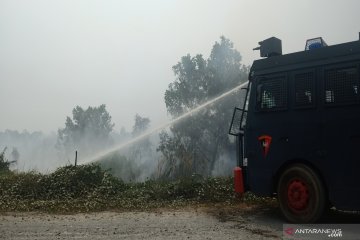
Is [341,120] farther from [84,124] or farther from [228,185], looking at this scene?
[84,124]

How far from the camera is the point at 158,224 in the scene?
724 cm

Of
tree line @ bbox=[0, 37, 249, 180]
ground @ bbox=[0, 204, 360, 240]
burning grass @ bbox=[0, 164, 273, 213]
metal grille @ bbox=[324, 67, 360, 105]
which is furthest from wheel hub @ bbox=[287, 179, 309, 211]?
tree line @ bbox=[0, 37, 249, 180]

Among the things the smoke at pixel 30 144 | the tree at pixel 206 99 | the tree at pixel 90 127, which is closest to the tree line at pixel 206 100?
the tree at pixel 206 99

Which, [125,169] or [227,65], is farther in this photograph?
[227,65]

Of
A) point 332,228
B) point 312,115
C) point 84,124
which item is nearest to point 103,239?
point 332,228

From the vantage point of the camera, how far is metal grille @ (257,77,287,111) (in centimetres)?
742

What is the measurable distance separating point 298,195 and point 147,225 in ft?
9.97

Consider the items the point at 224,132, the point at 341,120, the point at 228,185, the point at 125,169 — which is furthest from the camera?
the point at 224,132

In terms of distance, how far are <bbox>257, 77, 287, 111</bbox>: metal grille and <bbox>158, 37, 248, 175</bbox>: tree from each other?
3761 centimetres

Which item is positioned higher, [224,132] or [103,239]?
[224,132]

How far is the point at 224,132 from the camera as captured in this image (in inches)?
1865

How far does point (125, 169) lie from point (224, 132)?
25.6 meters

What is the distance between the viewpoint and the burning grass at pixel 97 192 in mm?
9656

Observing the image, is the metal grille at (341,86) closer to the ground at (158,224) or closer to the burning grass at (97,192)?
the ground at (158,224)
